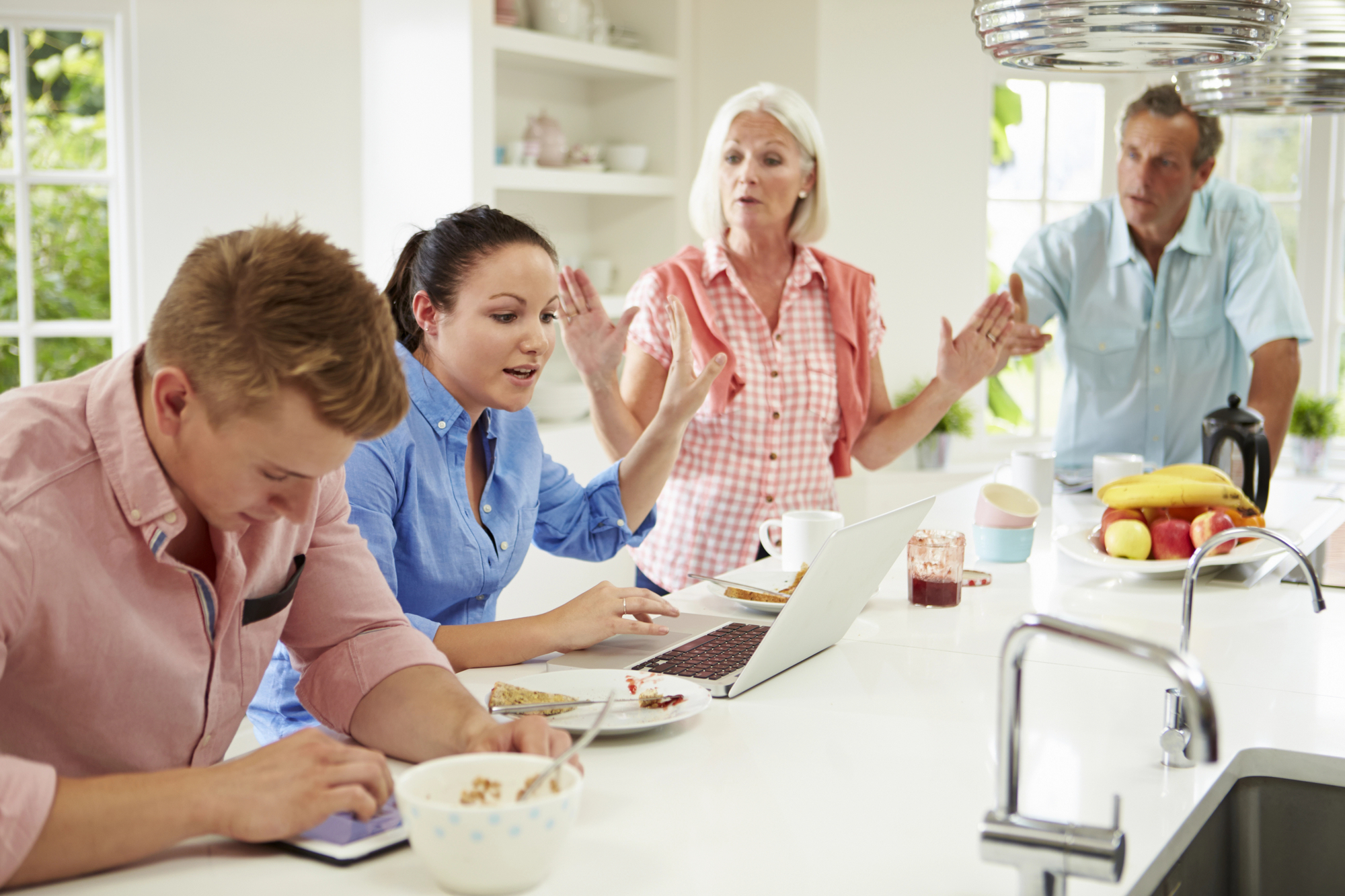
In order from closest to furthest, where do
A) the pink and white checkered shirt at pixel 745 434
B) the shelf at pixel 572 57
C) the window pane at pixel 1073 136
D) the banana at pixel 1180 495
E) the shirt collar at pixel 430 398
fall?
the shirt collar at pixel 430 398
the banana at pixel 1180 495
the pink and white checkered shirt at pixel 745 434
the shelf at pixel 572 57
the window pane at pixel 1073 136

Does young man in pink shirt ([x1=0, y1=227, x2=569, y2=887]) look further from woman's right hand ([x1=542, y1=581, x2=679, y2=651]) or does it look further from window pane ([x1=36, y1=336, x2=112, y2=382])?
window pane ([x1=36, y1=336, x2=112, y2=382])

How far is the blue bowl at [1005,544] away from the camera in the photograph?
7.65 feet

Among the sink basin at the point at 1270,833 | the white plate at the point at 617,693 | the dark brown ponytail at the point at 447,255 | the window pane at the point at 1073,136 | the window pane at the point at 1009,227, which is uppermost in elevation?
the window pane at the point at 1073,136

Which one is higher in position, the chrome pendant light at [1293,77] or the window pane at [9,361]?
the chrome pendant light at [1293,77]

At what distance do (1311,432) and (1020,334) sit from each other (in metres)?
1.98

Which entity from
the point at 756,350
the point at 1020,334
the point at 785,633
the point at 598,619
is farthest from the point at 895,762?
the point at 1020,334

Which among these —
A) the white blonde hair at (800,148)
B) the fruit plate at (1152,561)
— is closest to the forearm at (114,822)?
the fruit plate at (1152,561)

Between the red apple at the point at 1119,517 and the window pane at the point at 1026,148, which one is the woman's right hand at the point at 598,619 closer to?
the red apple at the point at 1119,517

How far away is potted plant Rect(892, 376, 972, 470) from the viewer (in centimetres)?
458

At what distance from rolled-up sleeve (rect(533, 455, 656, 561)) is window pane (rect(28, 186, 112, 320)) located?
2.17m

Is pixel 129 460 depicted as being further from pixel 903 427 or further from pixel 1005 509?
pixel 903 427

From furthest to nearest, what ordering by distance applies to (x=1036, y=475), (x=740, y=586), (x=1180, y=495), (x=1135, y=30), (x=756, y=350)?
(x=1036, y=475)
(x=756, y=350)
(x=1180, y=495)
(x=740, y=586)
(x=1135, y=30)

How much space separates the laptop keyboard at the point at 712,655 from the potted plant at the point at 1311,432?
3.41 metres

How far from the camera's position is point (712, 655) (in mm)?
1660
